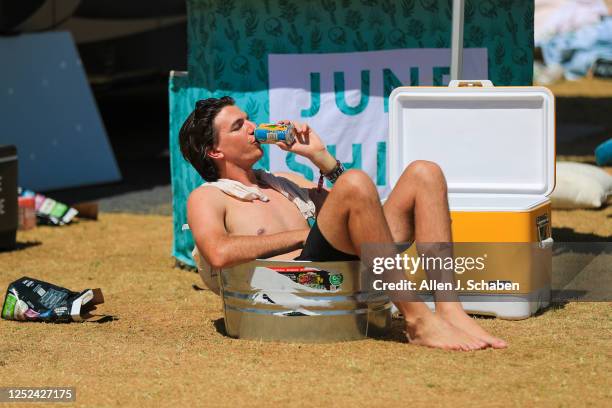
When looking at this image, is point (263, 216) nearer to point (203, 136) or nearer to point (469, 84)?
point (203, 136)

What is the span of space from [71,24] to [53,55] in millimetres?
1227

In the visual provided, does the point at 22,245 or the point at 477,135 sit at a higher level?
the point at 477,135

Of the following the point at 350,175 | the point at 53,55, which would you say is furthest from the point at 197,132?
the point at 53,55

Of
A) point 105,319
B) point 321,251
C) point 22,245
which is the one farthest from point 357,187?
point 22,245

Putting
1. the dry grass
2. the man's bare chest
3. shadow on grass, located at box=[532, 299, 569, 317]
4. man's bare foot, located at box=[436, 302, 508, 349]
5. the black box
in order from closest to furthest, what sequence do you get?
the dry grass
man's bare foot, located at box=[436, 302, 508, 349]
the man's bare chest
shadow on grass, located at box=[532, 299, 569, 317]
the black box

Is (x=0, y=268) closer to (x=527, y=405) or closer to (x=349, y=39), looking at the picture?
(x=349, y=39)

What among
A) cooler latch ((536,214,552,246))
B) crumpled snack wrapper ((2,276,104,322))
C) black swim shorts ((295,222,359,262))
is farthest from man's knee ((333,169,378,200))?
crumpled snack wrapper ((2,276,104,322))

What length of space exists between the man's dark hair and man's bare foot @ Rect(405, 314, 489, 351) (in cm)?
111

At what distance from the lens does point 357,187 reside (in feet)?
13.9

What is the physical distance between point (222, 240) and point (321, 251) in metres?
0.39

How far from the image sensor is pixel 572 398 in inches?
148

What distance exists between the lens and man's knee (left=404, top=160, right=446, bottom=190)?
14.6 feet

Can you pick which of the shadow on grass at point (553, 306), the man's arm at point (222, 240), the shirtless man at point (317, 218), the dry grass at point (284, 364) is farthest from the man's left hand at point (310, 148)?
the shadow on grass at point (553, 306)

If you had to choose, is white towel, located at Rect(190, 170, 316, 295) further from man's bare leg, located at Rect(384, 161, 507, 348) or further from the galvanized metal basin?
man's bare leg, located at Rect(384, 161, 507, 348)
